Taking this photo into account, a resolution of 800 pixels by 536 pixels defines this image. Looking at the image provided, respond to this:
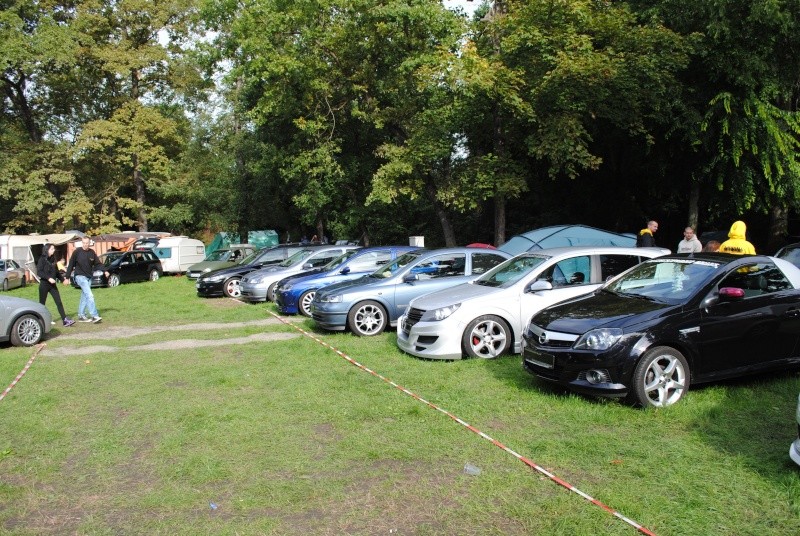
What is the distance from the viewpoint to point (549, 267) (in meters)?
8.34

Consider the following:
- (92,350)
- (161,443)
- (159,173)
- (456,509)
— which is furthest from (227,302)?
(159,173)

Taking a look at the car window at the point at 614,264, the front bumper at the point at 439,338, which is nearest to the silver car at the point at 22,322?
the front bumper at the point at 439,338

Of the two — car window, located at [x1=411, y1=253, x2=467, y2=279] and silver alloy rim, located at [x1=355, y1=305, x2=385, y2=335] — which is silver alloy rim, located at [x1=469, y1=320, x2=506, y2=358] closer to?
car window, located at [x1=411, y1=253, x2=467, y2=279]

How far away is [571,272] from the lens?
27.6 feet

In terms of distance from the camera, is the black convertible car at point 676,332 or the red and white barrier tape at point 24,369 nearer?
the black convertible car at point 676,332

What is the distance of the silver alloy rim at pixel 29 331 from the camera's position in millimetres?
10923

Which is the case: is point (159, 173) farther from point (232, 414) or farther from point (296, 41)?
point (232, 414)

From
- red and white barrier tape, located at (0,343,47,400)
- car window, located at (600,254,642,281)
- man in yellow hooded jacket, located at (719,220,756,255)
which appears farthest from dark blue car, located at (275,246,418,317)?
man in yellow hooded jacket, located at (719,220,756,255)

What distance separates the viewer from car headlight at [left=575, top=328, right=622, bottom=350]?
5.71 metres

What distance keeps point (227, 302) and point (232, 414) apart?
11.9m

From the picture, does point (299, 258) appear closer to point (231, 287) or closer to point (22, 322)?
point (231, 287)

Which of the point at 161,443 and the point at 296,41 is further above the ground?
the point at 296,41

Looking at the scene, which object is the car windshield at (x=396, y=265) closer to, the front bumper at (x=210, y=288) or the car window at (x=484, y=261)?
the car window at (x=484, y=261)

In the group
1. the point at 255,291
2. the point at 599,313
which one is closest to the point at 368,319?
the point at 599,313
